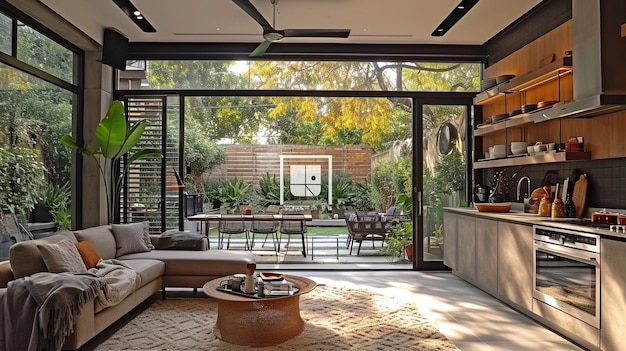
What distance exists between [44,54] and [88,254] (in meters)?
2.50

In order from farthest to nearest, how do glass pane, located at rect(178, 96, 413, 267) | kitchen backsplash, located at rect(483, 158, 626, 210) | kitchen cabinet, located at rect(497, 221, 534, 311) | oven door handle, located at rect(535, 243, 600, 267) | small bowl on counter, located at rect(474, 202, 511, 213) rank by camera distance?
1. glass pane, located at rect(178, 96, 413, 267)
2. small bowl on counter, located at rect(474, 202, 511, 213)
3. kitchen cabinet, located at rect(497, 221, 534, 311)
4. kitchen backsplash, located at rect(483, 158, 626, 210)
5. oven door handle, located at rect(535, 243, 600, 267)

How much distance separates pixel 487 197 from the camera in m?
6.72

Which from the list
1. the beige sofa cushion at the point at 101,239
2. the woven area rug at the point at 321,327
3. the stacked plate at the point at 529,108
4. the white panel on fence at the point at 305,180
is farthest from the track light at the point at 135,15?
the white panel on fence at the point at 305,180

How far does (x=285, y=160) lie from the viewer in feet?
41.4

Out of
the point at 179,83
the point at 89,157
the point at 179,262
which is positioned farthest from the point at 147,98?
the point at 179,262

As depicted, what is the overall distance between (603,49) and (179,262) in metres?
4.31

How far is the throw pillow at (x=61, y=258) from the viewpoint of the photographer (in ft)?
12.5

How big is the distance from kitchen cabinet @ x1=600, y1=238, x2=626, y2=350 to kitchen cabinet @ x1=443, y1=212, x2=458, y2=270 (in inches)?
117

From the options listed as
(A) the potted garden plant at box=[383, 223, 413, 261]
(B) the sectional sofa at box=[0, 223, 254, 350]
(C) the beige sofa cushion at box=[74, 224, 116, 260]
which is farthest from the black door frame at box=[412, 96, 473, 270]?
(C) the beige sofa cushion at box=[74, 224, 116, 260]

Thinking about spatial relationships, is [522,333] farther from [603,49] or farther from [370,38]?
[370,38]

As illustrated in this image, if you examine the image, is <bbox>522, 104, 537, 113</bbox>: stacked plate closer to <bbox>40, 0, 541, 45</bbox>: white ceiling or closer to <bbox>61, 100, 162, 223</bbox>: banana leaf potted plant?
<bbox>40, 0, 541, 45</bbox>: white ceiling

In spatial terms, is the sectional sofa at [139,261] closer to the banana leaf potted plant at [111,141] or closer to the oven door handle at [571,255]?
the banana leaf potted plant at [111,141]

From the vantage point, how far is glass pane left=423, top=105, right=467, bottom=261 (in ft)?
23.7

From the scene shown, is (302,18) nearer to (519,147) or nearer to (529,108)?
(529,108)
